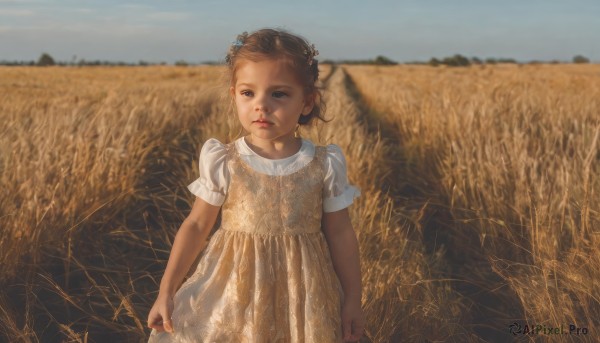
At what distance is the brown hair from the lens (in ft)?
4.99

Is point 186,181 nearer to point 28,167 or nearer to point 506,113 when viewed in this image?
point 28,167

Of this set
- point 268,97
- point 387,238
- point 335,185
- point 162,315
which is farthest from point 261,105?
point 387,238

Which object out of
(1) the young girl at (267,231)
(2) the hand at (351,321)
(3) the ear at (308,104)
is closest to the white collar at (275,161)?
(1) the young girl at (267,231)

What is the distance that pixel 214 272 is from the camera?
158cm

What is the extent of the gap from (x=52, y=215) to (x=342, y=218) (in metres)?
1.37

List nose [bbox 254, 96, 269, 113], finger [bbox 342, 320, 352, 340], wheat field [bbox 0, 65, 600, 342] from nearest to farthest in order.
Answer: nose [bbox 254, 96, 269, 113]
finger [bbox 342, 320, 352, 340]
wheat field [bbox 0, 65, 600, 342]

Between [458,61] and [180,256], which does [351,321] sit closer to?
[180,256]

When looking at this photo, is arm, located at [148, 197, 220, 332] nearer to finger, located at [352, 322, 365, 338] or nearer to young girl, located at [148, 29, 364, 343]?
young girl, located at [148, 29, 364, 343]

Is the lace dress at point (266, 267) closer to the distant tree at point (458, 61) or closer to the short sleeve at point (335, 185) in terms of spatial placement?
the short sleeve at point (335, 185)

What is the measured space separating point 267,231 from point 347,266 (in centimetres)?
20

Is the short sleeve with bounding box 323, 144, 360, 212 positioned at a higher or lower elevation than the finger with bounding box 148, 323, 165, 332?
higher

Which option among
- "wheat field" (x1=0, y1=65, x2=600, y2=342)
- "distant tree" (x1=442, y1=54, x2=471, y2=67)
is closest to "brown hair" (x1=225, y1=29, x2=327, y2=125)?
"wheat field" (x1=0, y1=65, x2=600, y2=342)

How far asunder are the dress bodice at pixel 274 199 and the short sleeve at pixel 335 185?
19 mm

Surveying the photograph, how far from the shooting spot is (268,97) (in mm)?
1517
